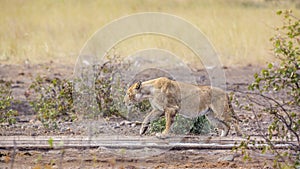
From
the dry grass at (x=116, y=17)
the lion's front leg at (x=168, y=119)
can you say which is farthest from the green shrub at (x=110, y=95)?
the dry grass at (x=116, y=17)

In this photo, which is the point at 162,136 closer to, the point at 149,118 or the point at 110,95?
the point at 149,118

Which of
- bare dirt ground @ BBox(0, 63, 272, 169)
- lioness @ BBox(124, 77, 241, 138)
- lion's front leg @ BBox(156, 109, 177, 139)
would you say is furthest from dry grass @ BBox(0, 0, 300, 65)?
bare dirt ground @ BBox(0, 63, 272, 169)

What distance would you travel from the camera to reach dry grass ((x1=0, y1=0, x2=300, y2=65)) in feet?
53.5

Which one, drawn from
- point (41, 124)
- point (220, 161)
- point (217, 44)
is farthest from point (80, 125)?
point (217, 44)

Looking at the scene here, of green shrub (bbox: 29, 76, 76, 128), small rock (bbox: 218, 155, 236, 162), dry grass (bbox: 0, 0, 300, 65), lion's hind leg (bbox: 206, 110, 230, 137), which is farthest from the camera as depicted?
dry grass (bbox: 0, 0, 300, 65)

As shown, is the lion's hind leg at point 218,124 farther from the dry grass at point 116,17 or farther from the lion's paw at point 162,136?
the dry grass at point 116,17

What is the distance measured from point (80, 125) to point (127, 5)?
44.4 ft

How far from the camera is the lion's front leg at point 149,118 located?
8.59 meters

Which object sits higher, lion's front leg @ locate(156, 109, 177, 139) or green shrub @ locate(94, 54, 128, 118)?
green shrub @ locate(94, 54, 128, 118)

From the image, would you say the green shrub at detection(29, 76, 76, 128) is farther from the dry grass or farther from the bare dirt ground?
the dry grass

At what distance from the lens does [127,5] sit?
74.1 feet

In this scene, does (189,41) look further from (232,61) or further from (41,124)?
(41,124)

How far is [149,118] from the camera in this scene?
8648 millimetres

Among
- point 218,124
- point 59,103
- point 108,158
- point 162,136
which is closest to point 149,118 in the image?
Answer: point 162,136
